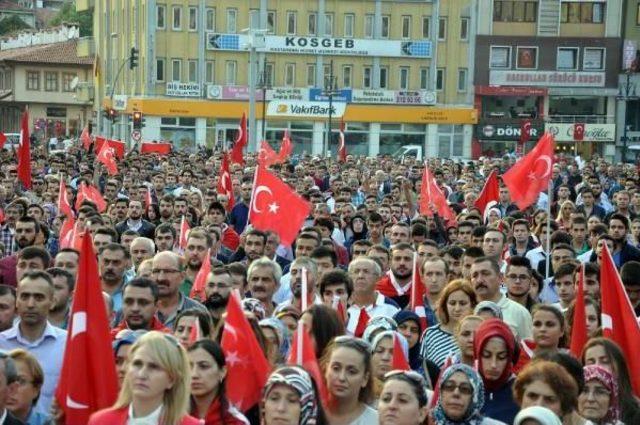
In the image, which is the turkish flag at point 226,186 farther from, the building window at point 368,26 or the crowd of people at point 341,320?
the building window at point 368,26

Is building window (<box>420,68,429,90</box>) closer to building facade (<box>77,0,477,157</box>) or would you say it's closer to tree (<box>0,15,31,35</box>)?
building facade (<box>77,0,477,157</box>)

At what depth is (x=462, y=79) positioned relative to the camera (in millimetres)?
69375

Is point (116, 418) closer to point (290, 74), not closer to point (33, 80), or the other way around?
point (290, 74)

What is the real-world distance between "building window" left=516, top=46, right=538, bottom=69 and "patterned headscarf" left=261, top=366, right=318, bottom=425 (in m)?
64.0

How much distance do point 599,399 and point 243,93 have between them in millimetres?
60252

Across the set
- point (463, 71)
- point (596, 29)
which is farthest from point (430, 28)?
point (596, 29)

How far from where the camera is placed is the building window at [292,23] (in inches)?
2660

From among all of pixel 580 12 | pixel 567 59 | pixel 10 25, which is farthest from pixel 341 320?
pixel 10 25

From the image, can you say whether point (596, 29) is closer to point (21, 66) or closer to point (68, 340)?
point (21, 66)

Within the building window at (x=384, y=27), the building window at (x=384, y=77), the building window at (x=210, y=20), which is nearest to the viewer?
the building window at (x=210, y=20)

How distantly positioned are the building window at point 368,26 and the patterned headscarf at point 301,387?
62072mm

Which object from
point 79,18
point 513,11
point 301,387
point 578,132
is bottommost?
point 578,132

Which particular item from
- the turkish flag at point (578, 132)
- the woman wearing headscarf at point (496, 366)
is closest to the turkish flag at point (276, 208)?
the woman wearing headscarf at point (496, 366)

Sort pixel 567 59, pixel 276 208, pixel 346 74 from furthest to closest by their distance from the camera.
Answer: pixel 567 59 → pixel 346 74 → pixel 276 208
